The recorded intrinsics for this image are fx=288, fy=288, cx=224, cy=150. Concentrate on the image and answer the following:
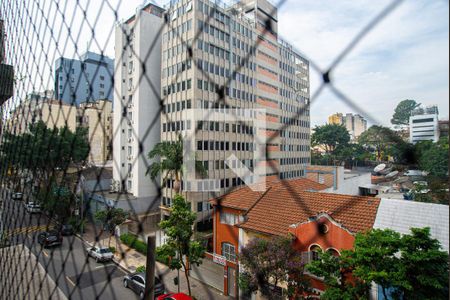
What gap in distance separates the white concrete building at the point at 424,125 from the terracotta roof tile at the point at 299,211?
1.88m

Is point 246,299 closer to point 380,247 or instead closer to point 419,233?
point 380,247

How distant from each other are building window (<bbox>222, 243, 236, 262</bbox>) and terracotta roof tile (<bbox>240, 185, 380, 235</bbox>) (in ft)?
2.20

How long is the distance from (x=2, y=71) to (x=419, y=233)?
7.50ft

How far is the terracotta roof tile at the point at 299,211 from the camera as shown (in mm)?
2324

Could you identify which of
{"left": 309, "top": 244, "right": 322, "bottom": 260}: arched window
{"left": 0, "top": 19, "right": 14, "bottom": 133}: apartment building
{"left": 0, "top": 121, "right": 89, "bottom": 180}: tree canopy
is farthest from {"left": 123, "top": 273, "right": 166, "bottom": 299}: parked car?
{"left": 0, "top": 19, "right": 14, "bottom": 133}: apartment building

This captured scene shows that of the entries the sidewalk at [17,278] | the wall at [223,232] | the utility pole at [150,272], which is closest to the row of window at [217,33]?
the wall at [223,232]

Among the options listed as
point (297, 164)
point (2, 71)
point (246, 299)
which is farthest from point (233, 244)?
point (297, 164)

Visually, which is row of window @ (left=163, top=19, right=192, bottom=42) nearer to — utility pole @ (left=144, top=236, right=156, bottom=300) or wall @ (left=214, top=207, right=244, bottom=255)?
wall @ (left=214, top=207, right=244, bottom=255)

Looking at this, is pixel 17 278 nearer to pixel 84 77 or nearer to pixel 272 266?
pixel 84 77

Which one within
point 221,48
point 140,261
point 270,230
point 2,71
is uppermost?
point 221,48

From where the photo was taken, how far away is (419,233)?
149 centimetres

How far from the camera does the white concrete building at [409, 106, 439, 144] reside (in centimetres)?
22

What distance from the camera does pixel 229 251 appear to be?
3572 mm

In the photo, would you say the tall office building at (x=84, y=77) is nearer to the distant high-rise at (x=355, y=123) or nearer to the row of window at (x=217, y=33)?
the distant high-rise at (x=355, y=123)
